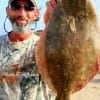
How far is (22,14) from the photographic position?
234 inches

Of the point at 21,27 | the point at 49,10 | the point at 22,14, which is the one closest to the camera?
the point at 49,10

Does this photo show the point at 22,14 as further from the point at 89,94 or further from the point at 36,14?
the point at 89,94

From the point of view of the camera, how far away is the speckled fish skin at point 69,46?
4.69 metres

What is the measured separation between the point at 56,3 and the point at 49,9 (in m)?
0.10

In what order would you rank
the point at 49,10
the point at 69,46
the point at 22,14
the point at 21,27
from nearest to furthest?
1. the point at 69,46
2. the point at 49,10
3. the point at 22,14
4. the point at 21,27

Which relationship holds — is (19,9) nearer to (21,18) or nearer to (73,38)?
(21,18)

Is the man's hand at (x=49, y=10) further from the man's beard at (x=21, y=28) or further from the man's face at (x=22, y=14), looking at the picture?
the man's beard at (x=21, y=28)

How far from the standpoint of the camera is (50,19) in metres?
4.80

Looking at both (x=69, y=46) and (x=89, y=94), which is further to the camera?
(x=89, y=94)

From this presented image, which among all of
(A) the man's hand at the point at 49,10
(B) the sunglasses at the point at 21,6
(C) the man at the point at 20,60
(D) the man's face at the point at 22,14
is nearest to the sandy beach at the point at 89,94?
(C) the man at the point at 20,60

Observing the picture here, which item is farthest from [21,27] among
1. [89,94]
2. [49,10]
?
[89,94]

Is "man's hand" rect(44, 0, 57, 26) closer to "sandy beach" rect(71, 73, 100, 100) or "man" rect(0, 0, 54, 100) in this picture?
"man" rect(0, 0, 54, 100)

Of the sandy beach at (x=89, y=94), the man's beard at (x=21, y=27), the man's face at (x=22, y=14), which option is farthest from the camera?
the sandy beach at (x=89, y=94)

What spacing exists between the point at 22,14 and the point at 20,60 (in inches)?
24.5
